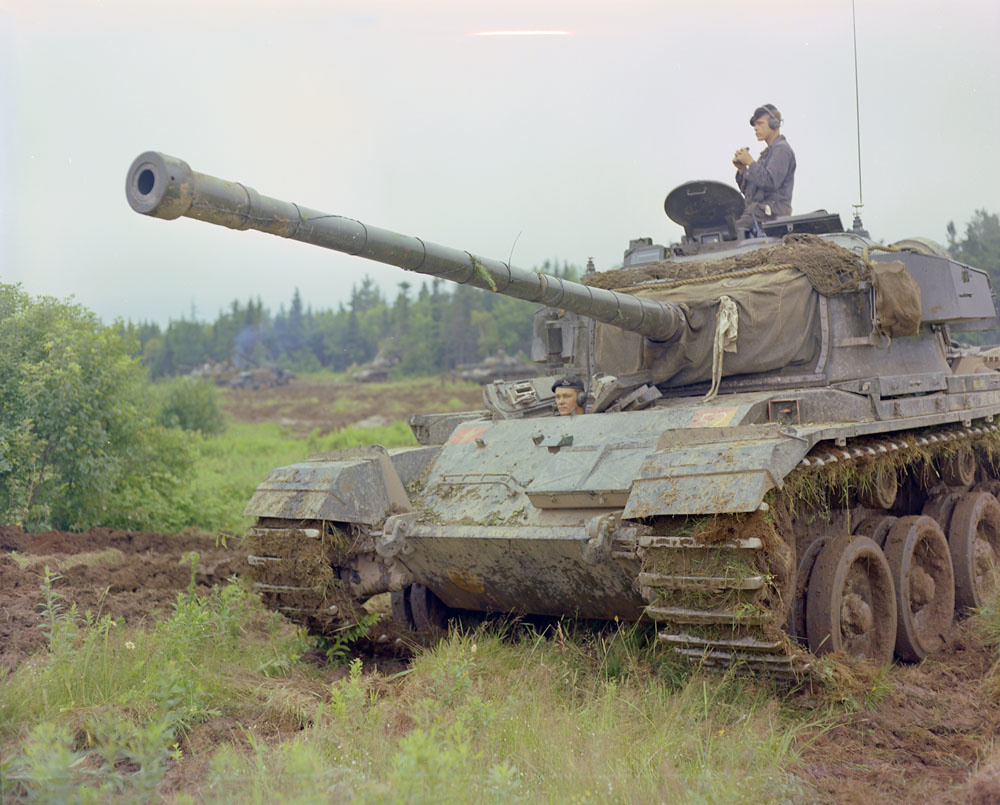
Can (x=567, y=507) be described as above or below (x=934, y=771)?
above

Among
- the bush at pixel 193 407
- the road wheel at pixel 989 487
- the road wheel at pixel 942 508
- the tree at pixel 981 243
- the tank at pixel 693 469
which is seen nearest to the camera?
the tank at pixel 693 469

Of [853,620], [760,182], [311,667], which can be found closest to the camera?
[853,620]

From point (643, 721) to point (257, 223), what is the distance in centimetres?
280

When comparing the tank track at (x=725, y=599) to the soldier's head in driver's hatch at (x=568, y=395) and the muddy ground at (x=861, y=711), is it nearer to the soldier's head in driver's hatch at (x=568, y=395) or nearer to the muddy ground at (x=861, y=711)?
the muddy ground at (x=861, y=711)

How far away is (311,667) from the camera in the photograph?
6.05 m

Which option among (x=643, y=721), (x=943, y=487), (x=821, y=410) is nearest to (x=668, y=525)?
(x=643, y=721)

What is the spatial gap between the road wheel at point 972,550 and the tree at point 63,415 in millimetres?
7962

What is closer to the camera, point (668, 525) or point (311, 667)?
point (668, 525)

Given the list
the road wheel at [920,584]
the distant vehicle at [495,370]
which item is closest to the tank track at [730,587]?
the road wheel at [920,584]

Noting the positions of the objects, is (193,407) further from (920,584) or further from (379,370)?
(379,370)

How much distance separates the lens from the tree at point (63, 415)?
31.6 ft

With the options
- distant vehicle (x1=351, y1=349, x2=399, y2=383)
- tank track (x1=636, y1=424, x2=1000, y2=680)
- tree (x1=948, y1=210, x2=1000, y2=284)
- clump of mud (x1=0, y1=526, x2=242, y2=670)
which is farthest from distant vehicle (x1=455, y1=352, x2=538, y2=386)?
tank track (x1=636, y1=424, x2=1000, y2=680)

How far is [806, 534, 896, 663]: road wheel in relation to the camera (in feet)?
16.8

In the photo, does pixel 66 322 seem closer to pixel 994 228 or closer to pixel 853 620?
pixel 853 620
